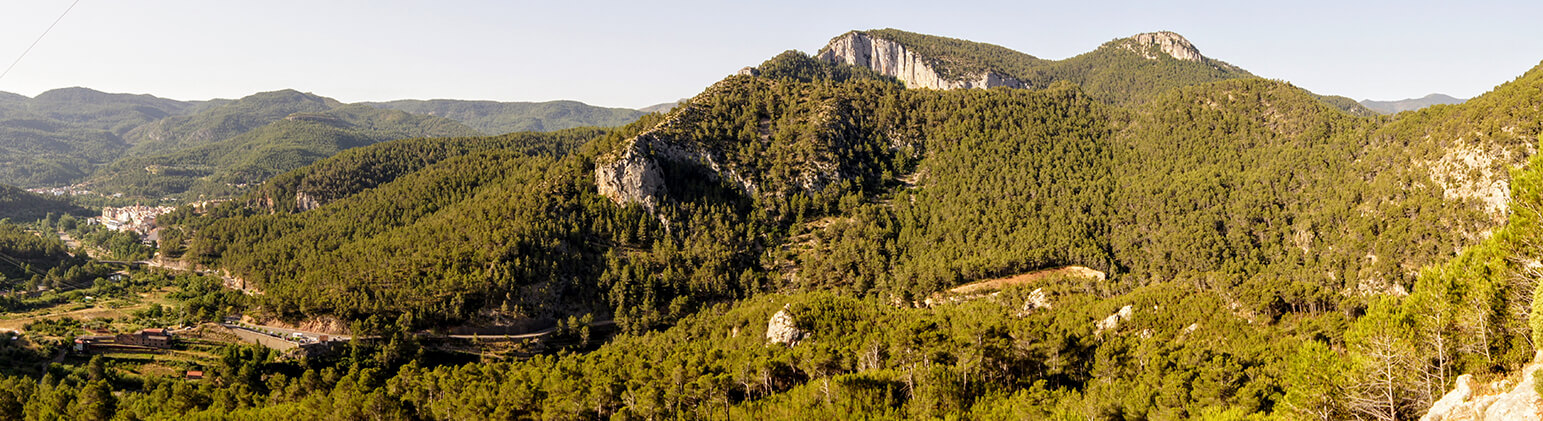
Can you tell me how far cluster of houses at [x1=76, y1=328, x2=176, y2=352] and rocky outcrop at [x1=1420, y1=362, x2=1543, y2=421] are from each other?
138169mm

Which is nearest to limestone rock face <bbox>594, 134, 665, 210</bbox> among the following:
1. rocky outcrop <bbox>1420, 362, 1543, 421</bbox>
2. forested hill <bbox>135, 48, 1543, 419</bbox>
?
forested hill <bbox>135, 48, 1543, 419</bbox>

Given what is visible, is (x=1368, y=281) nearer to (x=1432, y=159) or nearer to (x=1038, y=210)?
(x=1432, y=159)

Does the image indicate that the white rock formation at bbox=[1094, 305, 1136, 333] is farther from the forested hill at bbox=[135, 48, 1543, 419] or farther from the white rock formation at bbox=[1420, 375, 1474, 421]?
the white rock formation at bbox=[1420, 375, 1474, 421]

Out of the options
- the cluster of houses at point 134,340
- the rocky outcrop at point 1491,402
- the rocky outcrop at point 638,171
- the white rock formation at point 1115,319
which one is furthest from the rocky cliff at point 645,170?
the rocky outcrop at point 1491,402

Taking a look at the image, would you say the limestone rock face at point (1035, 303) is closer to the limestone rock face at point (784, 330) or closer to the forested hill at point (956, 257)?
the forested hill at point (956, 257)

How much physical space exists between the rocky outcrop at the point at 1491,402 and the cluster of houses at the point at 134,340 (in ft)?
453

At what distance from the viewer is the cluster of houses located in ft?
312

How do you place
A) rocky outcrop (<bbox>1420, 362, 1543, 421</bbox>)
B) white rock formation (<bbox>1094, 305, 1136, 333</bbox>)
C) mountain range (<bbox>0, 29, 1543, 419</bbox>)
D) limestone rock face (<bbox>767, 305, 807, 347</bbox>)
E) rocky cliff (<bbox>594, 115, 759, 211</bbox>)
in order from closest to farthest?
rocky outcrop (<bbox>1420, 362, 1543, 421</bbox>), mountain range (<bbox>0, 29, 1543, 419</bbox>), white rock formation (<bbox>1094, 305, 1136, 333</bbox>), limestone rock face (<bbox>767, 305, 807, 347</bbox>), rocky cliff (<bbox>594, 115, 759, 211</bbox>)

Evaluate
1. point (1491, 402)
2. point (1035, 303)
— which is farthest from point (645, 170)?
point (1491, 402)

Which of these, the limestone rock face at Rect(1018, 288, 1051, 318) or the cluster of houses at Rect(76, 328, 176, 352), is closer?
the cluster of houses at Rect(76, 328, 176, 352)

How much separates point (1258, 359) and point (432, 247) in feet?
435

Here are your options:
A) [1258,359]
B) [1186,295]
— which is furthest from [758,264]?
[1258,359]

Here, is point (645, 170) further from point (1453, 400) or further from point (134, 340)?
point (1453, 400)

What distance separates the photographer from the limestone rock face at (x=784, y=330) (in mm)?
83750
